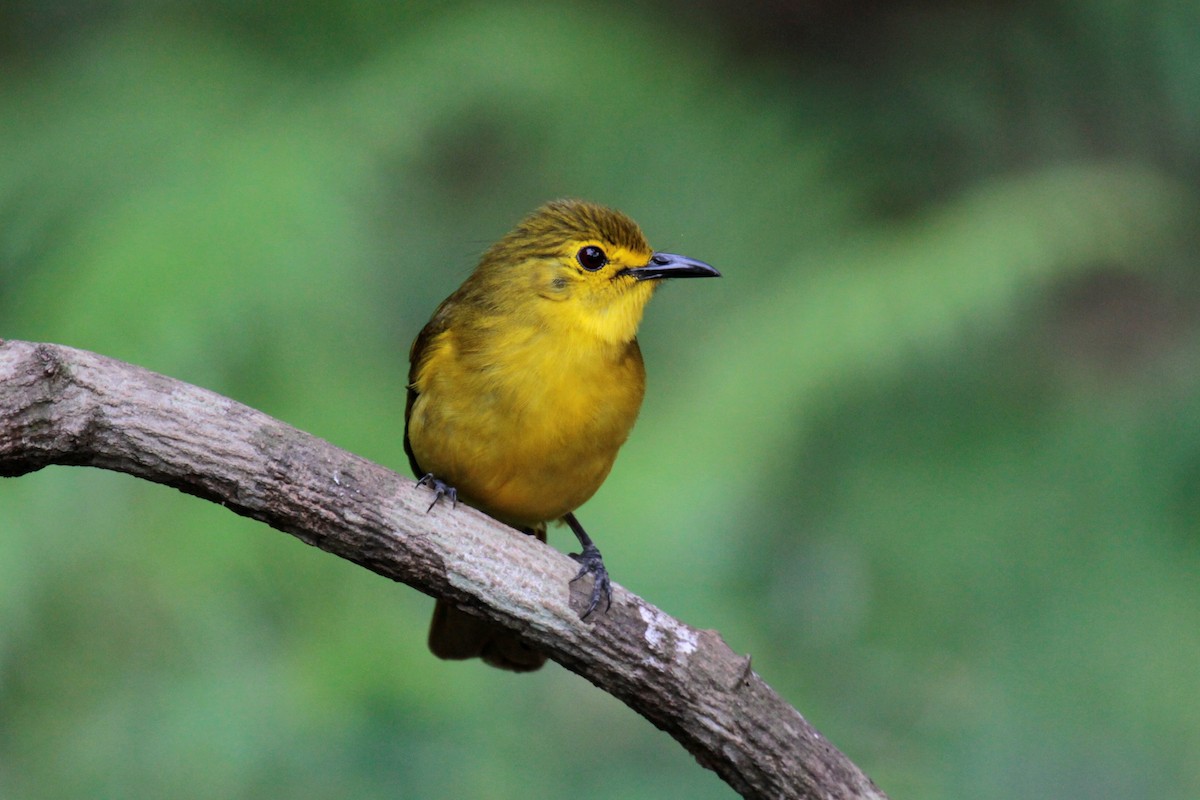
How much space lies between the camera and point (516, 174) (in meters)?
6.74

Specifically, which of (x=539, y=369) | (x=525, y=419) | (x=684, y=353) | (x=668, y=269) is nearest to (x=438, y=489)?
(x=525, y=419)

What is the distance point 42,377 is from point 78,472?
2113 mm

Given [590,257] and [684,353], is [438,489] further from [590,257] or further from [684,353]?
[684,353]

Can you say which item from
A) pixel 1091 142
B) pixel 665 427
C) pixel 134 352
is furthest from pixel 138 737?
pixel 1091 142

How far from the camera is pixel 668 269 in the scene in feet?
13.8

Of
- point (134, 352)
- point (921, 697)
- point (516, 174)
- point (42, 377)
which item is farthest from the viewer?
point (516, 174)

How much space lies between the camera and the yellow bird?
3.89m

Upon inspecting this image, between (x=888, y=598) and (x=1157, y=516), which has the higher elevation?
(x=1157, y=516)

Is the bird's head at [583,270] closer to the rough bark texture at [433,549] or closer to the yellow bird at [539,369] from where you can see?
the yellow bird at [539,369]

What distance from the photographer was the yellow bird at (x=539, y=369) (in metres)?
3.89

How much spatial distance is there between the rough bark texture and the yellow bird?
0.38 metres

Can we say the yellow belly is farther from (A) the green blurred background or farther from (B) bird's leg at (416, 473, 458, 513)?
(A) the green blurred background

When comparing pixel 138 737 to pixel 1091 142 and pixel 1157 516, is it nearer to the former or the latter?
pixel 1157 516

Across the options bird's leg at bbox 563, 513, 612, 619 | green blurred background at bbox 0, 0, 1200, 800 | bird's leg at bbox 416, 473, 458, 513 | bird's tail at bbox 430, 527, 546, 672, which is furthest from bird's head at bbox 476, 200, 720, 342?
bird's tail at bbox 430, 527, 546, 672
